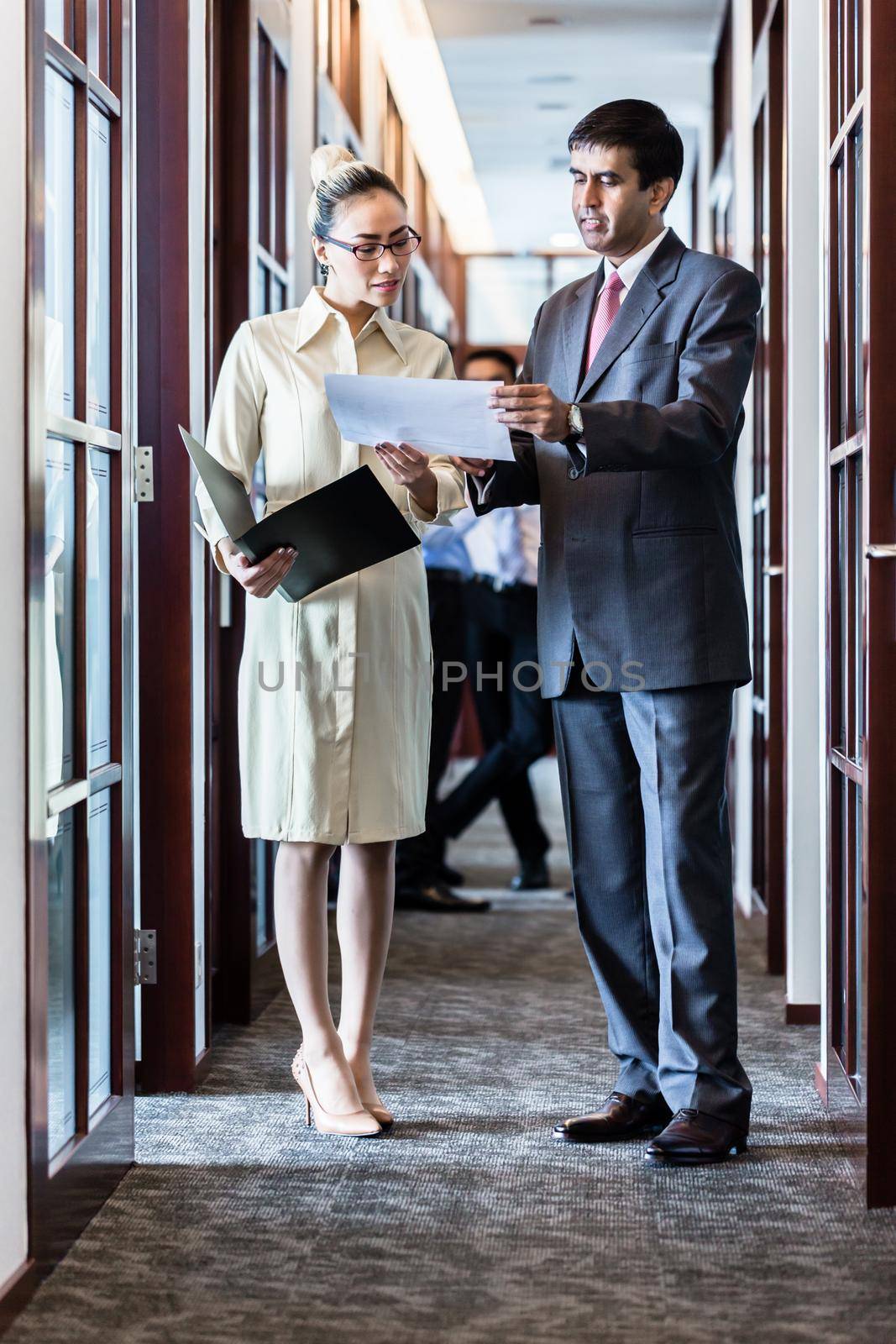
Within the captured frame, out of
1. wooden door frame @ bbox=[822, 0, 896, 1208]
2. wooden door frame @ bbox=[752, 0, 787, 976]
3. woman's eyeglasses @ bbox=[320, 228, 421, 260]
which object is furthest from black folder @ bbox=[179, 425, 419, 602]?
wooden door frame @ bbox=[752, 0, 787, 976]

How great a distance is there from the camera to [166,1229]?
205 cm

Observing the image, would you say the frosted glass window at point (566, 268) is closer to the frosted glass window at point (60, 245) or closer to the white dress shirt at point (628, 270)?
the white dress shirt at point (628, 270)

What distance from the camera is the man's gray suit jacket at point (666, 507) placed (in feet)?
7.30

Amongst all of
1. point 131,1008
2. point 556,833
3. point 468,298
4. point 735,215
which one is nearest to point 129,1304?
point 131,1008

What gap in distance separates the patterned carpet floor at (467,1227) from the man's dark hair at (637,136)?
154cm

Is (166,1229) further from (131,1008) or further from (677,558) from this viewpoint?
(677,558)

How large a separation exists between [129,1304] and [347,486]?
1.14m

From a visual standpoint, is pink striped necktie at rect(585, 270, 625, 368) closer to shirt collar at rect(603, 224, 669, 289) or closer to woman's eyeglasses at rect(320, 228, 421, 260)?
shirt collar at rect(603, 224, 669, 289)

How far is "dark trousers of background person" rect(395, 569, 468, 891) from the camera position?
4.78m

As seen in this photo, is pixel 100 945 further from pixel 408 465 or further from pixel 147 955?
pixel 408 465

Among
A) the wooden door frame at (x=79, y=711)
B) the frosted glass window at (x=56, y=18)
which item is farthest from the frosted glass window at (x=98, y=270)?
the frosted glass window at (x=56, y=18)

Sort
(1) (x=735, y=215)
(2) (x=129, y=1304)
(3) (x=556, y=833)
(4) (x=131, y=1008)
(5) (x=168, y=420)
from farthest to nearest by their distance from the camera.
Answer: (3) (x=556, y=833) < (1) (x=735, y=215) < (5) (x=168, y=420) < (4) (x=131, y=1008) < (2) (x=129, y=1304)

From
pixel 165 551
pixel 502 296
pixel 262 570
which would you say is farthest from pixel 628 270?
pixel 502 296

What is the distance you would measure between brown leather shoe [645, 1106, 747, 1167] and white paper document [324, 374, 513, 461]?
1.07m
